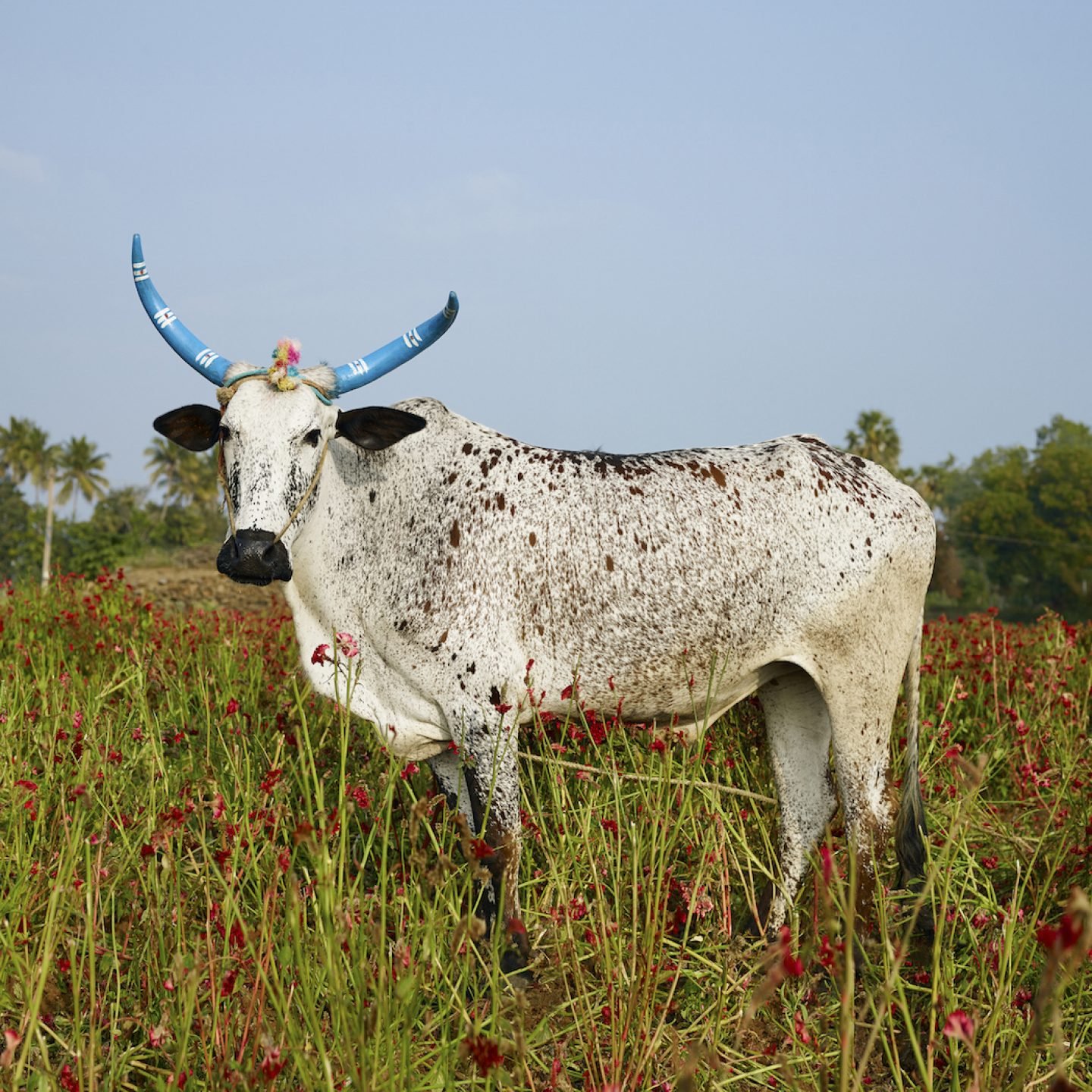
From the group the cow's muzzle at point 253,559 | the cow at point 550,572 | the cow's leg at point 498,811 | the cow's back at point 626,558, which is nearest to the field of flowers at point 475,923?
the cow's leg at point 498,811

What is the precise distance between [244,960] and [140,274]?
3266 millimetres

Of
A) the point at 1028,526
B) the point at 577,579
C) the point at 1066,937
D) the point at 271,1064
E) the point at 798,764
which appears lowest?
the point at 271,1064

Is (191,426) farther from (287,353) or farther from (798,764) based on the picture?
(798,764)

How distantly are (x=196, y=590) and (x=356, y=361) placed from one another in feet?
49.5

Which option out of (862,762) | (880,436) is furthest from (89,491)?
(862,762)

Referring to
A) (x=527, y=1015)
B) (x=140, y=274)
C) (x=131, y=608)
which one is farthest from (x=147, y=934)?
(x=131, y=608)

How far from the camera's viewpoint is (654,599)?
13.9ft

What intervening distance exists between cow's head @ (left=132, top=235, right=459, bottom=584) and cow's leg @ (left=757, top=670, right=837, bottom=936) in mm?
2137

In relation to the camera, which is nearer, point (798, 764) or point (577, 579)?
point (577, 579)

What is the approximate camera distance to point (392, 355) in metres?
4.59

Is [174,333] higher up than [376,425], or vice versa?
[174,333]

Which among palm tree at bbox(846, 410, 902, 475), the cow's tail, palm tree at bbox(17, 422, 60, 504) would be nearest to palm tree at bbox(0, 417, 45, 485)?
palm tree at bbox(17, 422, 60, 504)

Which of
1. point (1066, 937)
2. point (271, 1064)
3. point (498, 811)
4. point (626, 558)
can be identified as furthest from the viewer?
point (626, 558)

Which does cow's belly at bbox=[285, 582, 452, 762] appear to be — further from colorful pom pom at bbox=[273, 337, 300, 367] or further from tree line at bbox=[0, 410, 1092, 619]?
tree line at bbox=[0, 410, 1092, 619]
